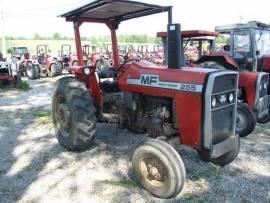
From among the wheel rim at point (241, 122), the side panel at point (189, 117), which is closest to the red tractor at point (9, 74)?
the wheel rim at point (241, 122)

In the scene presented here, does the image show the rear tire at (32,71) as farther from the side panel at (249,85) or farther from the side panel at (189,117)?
the side panel at (189,117)

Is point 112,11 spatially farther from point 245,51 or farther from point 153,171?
point 245,51

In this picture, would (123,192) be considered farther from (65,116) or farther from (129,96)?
(65,116)

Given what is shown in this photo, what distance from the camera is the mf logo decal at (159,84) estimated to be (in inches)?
145

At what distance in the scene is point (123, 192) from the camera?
378 cm

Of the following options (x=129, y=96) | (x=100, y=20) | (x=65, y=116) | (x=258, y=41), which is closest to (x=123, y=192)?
(x=129, y=96)

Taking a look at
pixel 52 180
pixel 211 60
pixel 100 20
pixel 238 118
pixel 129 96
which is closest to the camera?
pixel 52 180

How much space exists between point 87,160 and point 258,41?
545 centimetres

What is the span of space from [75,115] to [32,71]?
455 inches

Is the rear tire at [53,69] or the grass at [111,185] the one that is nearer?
the grass at [111,185]

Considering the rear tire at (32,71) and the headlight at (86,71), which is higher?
the headlight at (86,71)

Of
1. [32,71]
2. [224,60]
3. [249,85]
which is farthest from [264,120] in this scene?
[32,71]

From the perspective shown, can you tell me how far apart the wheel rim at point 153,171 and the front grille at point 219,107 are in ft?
1.67

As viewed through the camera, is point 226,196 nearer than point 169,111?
Yes
